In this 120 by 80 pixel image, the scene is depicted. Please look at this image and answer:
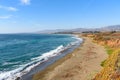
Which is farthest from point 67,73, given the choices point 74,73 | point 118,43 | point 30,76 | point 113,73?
point 118,43

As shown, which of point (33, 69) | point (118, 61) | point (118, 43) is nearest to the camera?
point (118, 61)

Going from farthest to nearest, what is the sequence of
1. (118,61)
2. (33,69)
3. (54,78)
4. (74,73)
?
(33,69) < (74,73) < (54,78) < (118,61)

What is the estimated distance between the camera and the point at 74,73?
23594mm

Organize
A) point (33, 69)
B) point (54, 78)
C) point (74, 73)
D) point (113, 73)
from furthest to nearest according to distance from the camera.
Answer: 1. point (33, 69)
2. point (74, 73)
3. point (54, 78)
4. point (113, 73)

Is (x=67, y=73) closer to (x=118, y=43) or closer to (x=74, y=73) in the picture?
(x=74, y=73)

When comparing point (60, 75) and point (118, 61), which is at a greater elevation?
point (118, 61)

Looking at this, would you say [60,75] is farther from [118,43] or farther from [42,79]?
[118,43]

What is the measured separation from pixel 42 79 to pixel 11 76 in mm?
4487

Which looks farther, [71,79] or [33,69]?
[33,69]

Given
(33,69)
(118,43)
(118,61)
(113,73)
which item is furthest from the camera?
(118,43)

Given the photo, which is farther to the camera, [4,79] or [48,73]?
[48,73]

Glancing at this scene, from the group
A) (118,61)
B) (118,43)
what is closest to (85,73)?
(118,61)

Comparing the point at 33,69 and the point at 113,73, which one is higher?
the point at 113,73

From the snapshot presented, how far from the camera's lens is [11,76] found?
24.0m
